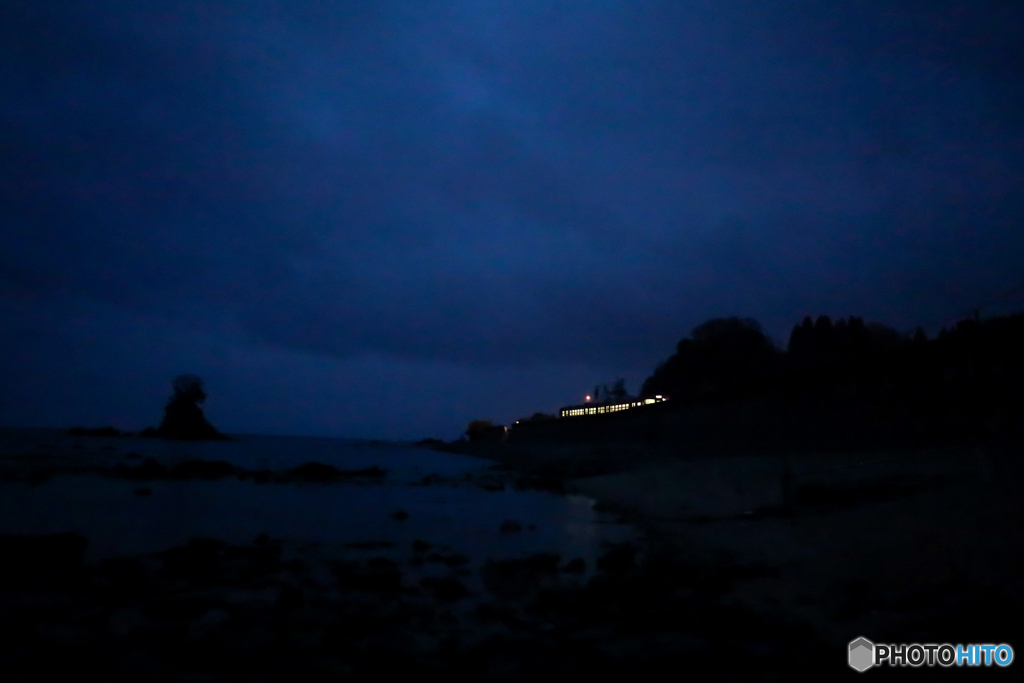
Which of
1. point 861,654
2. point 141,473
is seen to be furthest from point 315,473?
point 861,654

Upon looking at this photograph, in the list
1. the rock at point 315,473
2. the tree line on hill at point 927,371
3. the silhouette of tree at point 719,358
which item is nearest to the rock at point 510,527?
the tree line on hill at point 927,371

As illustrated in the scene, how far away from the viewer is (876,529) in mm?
8859

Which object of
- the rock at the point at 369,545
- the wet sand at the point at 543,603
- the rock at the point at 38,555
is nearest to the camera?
the wet sand at the point at 543,603

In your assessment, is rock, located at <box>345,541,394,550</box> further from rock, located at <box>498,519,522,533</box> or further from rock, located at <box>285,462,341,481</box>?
rock, located at <box>285,462,341,481</box>

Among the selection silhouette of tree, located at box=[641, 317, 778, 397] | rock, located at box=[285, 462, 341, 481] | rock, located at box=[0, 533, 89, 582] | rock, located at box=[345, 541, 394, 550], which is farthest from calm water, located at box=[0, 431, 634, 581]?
silhouette of tree, located at box=[641, 317, 778, 397]

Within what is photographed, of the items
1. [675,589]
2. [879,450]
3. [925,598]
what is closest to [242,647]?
[675,589]

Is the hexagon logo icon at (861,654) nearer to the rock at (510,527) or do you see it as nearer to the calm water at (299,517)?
the calm water at (299,517)

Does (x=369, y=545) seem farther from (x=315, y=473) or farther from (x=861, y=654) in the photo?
(x=315, y=473)

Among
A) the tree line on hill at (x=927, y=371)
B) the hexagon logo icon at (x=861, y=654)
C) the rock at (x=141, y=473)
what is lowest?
the rock at (x=141, y=473)
